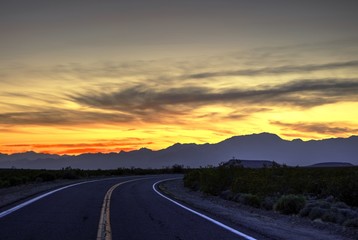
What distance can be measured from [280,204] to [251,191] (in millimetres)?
7215

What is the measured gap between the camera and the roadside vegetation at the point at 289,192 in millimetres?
16562

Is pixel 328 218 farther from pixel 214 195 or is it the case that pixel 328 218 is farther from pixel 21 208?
pixel 214 195

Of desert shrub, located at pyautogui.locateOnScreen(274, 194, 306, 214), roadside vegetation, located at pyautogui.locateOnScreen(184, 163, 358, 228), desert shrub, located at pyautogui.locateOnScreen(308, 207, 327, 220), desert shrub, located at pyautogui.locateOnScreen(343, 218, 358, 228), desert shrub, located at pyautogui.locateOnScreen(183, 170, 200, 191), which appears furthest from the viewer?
desert shrub, located at pyautogui.locateOnScreen(183, 170, 200, 191)

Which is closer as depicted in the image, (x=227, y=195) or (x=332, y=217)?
(x=332, y=217)

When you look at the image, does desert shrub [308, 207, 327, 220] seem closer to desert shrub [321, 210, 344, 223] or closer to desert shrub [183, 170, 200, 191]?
desert shrub [321, 210, 344, 223]

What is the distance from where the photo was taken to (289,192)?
2786 cm

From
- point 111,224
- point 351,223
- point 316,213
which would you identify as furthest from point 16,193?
point 351,223

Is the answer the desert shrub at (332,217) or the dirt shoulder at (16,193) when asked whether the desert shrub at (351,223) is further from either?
the dirt shoulder at (16,193)

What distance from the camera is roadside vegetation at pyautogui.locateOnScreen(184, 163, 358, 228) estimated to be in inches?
652

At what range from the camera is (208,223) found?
44.3 ft

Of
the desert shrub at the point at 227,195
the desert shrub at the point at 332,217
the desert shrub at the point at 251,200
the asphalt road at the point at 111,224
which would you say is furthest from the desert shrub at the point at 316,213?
the desert shrub at the point at 227,195

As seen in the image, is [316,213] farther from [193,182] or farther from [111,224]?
[193,182]

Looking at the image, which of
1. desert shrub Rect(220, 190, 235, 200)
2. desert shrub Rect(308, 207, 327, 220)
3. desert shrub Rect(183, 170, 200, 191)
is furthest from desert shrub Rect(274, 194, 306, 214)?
desert shrub Rect(183, 170, 200, 191)

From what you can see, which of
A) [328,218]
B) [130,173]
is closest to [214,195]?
[328,218]
